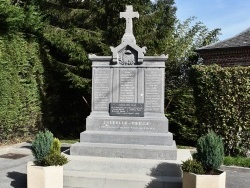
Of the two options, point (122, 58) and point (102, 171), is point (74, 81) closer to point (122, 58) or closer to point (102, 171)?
point (122, 58)

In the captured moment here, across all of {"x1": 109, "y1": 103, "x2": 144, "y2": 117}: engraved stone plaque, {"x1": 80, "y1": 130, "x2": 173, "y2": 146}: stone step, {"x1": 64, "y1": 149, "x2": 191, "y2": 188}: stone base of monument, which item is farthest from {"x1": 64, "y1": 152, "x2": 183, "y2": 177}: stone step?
{"x1": 109, "y1": 103, "x2": 144, "y2": 117}: engraved stone plaque

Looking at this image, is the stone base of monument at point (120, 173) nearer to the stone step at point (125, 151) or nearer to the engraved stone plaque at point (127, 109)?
the stone step at point (125, 151)

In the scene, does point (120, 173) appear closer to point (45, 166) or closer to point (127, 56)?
point (45, 166)

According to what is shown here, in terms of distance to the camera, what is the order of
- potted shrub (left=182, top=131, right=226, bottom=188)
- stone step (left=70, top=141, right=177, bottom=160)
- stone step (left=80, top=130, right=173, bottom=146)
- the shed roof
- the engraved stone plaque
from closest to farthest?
potted shrub (left=182, top=131, right=226, bottom=188), stone step (left=70, top=141, right=177, bottom=160), stone step (left=80, top=130, right=173, bottom=146), the engraved stone plaque, the shed roof

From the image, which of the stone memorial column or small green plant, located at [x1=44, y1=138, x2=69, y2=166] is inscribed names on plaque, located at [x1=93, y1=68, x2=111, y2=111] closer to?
the stone memorial column

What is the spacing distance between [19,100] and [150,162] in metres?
7.18

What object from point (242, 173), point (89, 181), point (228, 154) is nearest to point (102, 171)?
point (89, 181)

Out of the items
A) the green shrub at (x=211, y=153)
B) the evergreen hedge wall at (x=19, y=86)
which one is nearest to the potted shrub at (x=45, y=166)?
the green shrub at (x=211, y=153)

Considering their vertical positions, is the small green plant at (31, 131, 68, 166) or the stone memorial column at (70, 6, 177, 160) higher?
the stone memorial column at (70, 6, 177, 160)

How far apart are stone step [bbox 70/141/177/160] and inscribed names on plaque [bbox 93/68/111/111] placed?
3.82 ft

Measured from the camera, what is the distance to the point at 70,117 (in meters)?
16.2

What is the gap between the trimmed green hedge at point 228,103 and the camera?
10.2m

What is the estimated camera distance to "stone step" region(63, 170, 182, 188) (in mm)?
6689

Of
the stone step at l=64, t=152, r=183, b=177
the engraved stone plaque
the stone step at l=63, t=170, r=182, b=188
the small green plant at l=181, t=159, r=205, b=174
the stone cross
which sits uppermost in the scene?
the stone cross
